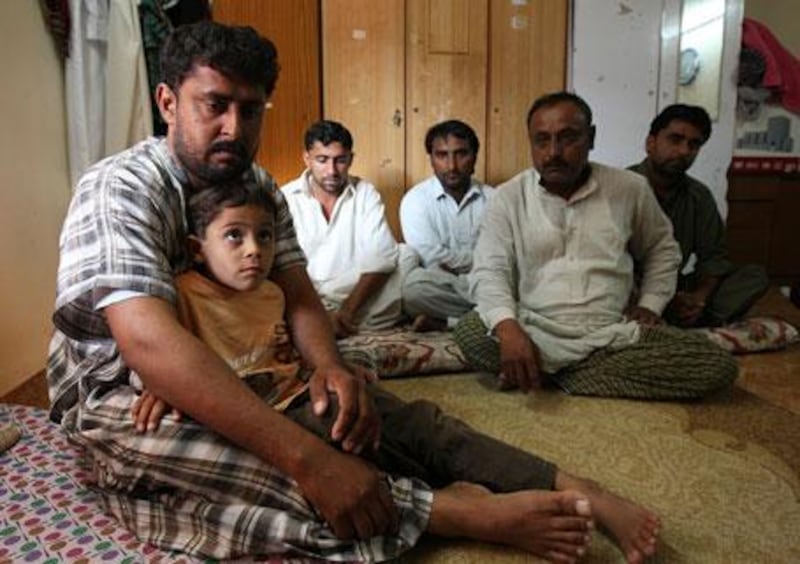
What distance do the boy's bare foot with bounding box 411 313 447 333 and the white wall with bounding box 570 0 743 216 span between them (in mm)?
1558

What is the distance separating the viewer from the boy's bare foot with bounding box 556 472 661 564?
978 millimetres

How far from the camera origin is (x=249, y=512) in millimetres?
960

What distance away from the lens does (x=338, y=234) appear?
240 cm

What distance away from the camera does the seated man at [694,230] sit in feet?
7.22

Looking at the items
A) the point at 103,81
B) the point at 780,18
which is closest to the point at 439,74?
the point at 103,81

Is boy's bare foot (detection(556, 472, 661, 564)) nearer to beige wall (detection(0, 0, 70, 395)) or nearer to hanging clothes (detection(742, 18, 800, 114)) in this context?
beige wall (detection(0, 0, 70, 395))

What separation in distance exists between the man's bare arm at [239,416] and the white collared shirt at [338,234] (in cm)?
144

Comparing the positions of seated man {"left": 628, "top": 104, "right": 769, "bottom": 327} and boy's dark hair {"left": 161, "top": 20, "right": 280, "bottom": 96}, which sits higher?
boy's dark hair {"left": 161, "top": 20, "right": 280, "bottom": 96}

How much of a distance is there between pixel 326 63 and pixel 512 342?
1.94m

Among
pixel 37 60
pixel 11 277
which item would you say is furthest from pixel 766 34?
pixel 11 277

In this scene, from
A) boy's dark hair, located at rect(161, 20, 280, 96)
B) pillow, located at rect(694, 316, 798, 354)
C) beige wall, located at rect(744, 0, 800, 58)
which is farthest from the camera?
beige wall, located at rect(744, 0, 800, 58)

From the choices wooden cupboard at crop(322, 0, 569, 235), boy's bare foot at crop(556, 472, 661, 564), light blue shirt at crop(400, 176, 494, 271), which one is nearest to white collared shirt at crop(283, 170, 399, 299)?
light blue shirt at crop(400, 176, 494, 271)

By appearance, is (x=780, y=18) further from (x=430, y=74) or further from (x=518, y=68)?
(x=430, y=74)

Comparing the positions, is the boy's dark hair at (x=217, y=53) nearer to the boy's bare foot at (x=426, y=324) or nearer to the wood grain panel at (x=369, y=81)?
the boy's bare foot at (x=426, y=324)
